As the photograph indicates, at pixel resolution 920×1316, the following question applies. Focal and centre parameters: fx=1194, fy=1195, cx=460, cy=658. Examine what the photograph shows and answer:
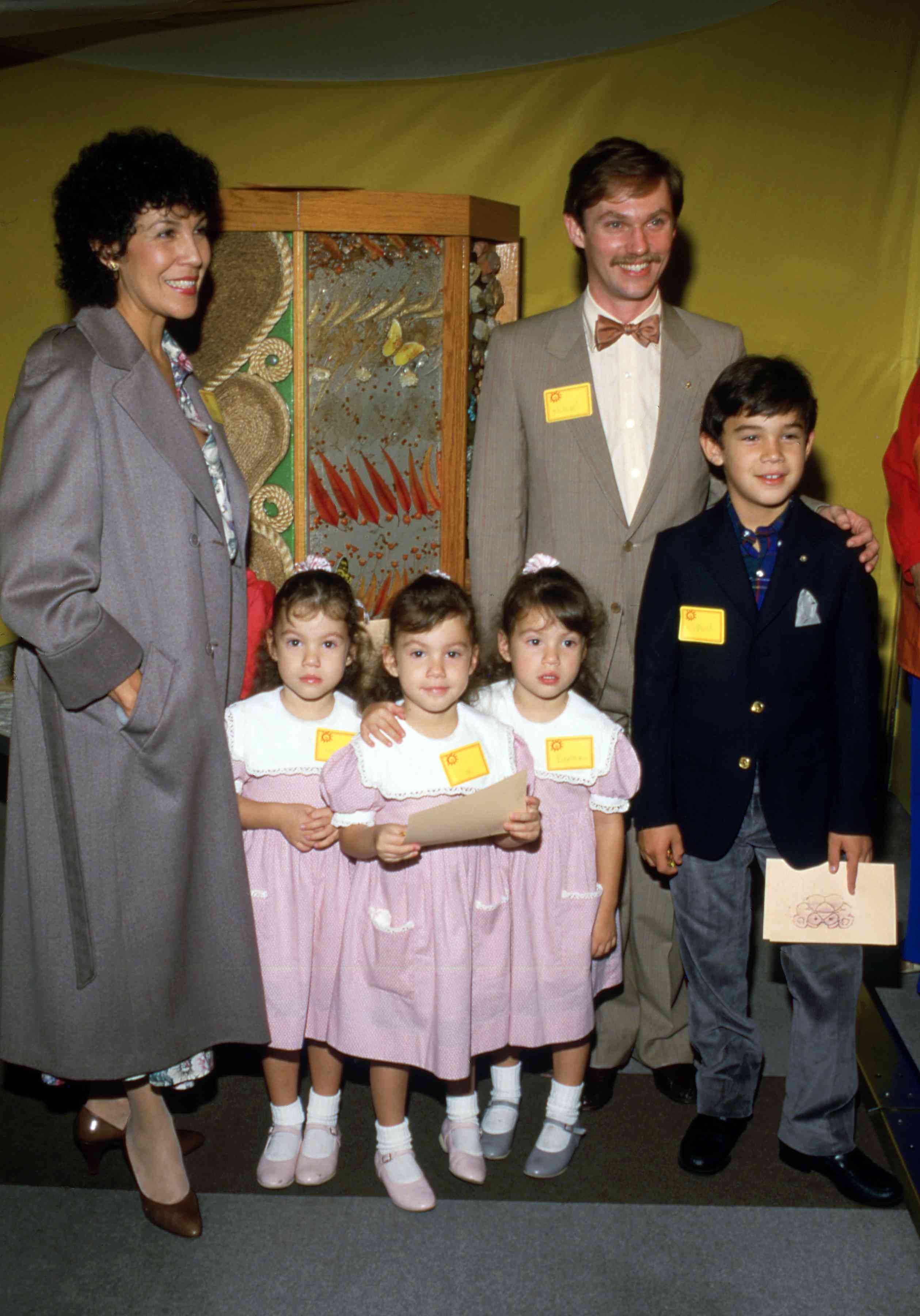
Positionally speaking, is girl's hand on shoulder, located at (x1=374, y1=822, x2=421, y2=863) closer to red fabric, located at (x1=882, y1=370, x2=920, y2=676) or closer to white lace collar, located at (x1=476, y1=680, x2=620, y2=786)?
white lace collar, located at (x1=476, y1=680, x2=620, y2=786)

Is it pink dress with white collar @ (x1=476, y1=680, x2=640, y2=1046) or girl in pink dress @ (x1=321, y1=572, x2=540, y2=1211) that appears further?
pink dress with white collar @ (x1=476, y1=680, x2=640, y2=1046)

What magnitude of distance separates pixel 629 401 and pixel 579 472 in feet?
0.66

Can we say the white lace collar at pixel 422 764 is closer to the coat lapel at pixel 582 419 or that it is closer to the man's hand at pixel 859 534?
the coat lapel at pixel 582 419

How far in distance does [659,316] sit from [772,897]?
1.26m

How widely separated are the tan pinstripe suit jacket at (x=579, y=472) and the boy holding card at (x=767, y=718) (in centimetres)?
12

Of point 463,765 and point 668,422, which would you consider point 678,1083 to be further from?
point 668,422

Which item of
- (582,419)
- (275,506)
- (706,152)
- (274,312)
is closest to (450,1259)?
(582,419)

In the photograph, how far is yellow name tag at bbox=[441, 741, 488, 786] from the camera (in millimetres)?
2328

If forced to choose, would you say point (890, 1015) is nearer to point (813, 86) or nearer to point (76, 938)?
point (76, 938)

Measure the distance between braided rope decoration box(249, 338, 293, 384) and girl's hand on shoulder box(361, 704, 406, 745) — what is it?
115 centimetres

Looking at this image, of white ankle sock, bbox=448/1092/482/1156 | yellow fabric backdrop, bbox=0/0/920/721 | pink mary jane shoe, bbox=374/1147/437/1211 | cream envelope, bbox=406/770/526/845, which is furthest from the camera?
yellow fabric backdrop, bbox=0/0/920/721

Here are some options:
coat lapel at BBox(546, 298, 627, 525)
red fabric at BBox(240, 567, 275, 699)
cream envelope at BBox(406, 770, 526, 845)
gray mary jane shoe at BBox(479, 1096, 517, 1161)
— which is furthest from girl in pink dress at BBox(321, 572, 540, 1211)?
coat lapel at BBox(546, 298, 627, 525)

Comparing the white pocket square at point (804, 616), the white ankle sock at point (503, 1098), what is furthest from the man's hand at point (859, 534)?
the white ankle sock at point (503, 1098)

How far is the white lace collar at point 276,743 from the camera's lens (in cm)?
243
